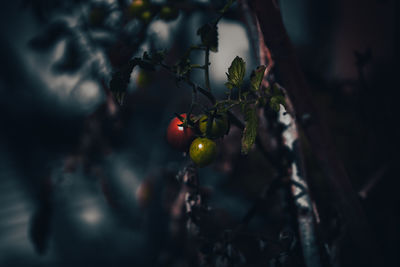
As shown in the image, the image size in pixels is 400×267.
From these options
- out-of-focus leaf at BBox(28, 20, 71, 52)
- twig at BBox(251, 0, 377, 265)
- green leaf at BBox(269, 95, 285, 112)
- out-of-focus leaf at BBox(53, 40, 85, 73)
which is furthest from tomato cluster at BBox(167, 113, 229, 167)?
out-of-focus leaf at BBox(28, 20, 71, 52)

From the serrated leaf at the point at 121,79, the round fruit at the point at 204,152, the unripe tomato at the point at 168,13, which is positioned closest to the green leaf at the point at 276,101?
the round fruit at the point at 204,152

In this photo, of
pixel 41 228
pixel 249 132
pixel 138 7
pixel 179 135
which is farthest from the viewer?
pixel 41 228

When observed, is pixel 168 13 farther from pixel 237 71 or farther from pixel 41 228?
pixel 41 228

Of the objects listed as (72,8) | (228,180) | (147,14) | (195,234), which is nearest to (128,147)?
(228,180)

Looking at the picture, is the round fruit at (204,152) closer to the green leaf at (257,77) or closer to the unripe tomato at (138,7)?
the green leaf at (257,77)

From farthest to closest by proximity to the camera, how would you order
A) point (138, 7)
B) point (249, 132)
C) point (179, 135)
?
point (138, 7), point (179, 135), point (249, 132)

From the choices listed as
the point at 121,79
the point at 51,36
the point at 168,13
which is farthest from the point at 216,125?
the point at 51,36

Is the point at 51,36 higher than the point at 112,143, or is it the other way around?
the point at 51,36
